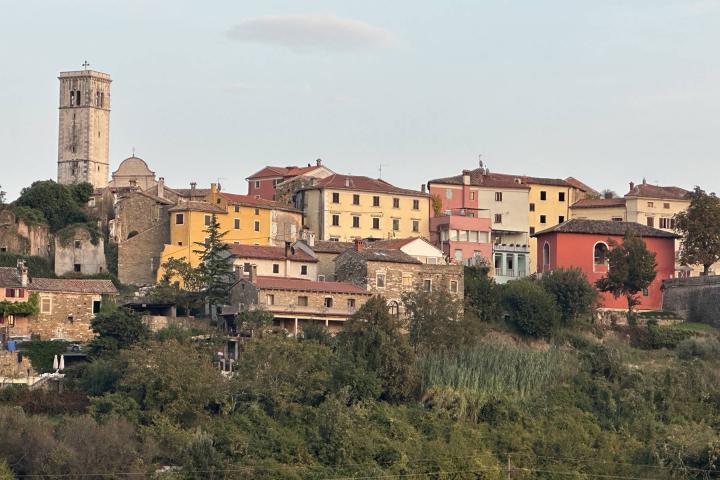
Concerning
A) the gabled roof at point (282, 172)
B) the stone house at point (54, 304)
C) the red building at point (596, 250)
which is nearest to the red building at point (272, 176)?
the gabled roof at point (282, 172)

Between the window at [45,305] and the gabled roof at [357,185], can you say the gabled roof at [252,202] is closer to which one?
the gabled roof at [357,185]

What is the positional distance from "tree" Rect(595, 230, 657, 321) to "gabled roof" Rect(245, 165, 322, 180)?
65.2 feet

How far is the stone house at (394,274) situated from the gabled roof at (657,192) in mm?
16848

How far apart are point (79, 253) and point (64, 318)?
9.72 metres

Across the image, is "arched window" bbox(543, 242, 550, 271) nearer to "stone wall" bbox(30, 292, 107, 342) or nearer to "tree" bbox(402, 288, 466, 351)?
"tree" bbox(402, 288, 466, 351)

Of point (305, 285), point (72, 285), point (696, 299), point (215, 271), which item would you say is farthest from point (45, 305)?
point (696, 299)

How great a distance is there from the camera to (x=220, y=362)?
209ft

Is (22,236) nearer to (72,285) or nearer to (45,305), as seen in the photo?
(72,285)

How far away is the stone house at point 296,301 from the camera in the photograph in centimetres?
6800

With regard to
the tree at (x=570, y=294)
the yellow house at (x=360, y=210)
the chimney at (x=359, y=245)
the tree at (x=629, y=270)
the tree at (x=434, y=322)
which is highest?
the yellow house at (x=360, y=210)

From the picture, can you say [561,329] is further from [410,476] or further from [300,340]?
[410,476]

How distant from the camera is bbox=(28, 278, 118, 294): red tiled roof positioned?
67750 millimetres

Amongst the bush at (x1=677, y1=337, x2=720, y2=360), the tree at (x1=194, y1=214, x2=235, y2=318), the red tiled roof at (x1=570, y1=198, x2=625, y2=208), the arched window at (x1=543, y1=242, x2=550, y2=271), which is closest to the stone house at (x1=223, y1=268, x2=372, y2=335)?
the tree at (x1=194, y1=214, x2=235, y2=318)

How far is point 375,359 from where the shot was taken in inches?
2431
